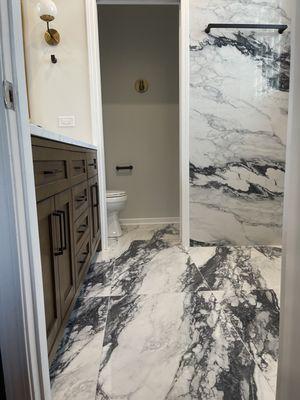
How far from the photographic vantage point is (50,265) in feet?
3.50

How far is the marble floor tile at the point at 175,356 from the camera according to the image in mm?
1044

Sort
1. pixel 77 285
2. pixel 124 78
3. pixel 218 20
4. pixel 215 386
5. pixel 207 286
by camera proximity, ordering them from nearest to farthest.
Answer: pixel 215 386 < pixel 77 285 < pixel 207 286 < pixel 218 20 < pixel 124 78

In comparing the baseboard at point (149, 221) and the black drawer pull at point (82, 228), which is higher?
the black drawer pull at point (82, 228)

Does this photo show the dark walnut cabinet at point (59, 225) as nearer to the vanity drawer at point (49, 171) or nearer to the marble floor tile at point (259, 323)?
the vanity drawer at point (49, 171)

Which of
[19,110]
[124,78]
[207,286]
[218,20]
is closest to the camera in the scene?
[19,110]

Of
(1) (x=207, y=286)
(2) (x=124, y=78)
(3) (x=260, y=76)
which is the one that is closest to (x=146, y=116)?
(2) (x=124, y=78)

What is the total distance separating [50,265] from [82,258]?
65 cm

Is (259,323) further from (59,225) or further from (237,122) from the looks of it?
(237,122)

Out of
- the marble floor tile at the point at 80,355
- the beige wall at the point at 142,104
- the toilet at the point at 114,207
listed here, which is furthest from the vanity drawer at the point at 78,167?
the beige wall at the point at 142,104

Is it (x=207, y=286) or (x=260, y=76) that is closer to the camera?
(x=207, y=286)

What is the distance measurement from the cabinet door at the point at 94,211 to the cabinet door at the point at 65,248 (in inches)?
27.9

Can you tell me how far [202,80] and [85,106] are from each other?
103 cm

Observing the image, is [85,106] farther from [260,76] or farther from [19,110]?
[19,110]

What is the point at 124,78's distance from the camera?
3469 millimetres
